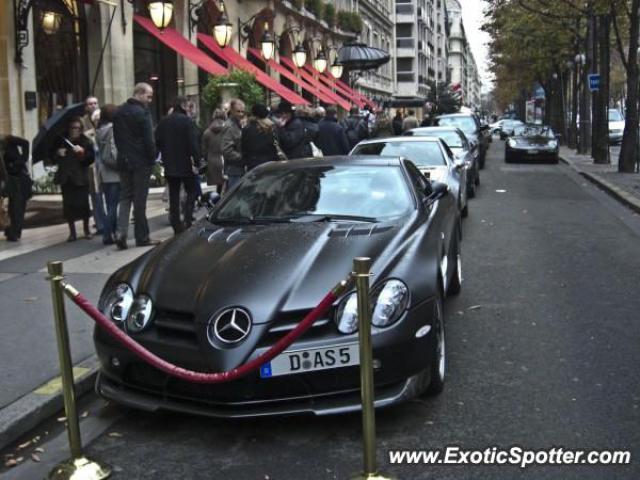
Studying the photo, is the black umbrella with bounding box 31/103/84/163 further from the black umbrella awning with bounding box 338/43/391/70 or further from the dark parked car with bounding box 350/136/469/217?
the black umbrella awning with bounding box 338/43/391/70

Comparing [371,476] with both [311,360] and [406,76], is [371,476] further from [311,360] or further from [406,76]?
[406,76]

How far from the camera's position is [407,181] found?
6367mm

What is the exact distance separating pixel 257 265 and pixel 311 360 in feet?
2.69

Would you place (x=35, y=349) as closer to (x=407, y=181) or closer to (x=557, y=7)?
(x=407, y=181)

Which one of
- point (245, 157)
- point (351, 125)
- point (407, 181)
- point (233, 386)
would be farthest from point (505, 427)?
point (351, 125)

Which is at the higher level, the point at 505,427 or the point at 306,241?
the point at 306,241

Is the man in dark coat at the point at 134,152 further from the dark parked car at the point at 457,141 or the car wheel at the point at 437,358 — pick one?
the dark parked car at the point at 457,141

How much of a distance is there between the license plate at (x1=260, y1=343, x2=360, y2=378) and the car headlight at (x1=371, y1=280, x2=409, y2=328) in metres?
0.25

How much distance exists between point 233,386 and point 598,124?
23675mm

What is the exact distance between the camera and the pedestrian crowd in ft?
31.5

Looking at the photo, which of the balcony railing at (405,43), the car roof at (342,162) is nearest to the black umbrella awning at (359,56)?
the car roof at (342,162)

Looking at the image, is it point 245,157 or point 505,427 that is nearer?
point 505,427

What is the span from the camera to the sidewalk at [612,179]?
609 inches

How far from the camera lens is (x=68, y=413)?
158 inches
